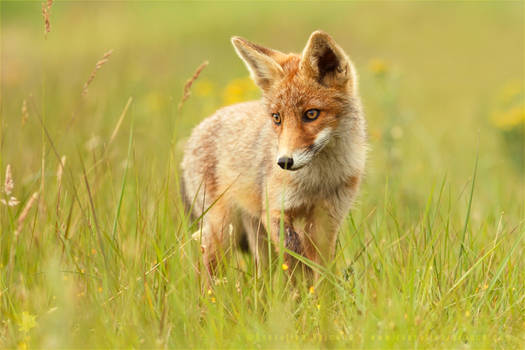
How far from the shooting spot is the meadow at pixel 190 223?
3525 millimetres

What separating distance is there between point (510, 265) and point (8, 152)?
5004 mm

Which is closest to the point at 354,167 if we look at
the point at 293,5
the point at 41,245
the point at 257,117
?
the point at 257,117

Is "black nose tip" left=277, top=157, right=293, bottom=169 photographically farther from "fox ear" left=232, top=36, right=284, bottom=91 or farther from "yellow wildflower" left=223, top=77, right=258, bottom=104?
"yellow wildflower" left=223, top=77, right=258, bottom=104

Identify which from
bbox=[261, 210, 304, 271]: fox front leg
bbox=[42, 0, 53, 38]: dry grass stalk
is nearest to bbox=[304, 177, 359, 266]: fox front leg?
bbox=[261, 210, 304, 271]: fox front leg

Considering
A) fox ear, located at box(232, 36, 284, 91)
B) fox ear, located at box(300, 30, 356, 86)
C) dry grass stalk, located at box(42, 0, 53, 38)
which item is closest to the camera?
dry grass stalk, located at box(42, 0, 53, 38)

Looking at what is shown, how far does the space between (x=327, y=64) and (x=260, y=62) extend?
1.77ft

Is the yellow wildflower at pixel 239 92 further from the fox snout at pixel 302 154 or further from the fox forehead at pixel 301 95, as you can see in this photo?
the fox snout at pixel 302 154

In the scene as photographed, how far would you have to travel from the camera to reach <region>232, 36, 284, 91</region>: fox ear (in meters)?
4.96

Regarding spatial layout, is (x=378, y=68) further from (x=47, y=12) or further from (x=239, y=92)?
(x=47, y=12)

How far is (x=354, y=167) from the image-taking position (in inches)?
197

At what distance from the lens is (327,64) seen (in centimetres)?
483

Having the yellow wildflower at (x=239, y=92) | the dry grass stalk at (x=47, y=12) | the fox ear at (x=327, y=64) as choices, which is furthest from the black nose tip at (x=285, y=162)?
the yellow wildflower at (x=239, y=92)

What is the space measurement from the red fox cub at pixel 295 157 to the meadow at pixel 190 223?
0.27 metres

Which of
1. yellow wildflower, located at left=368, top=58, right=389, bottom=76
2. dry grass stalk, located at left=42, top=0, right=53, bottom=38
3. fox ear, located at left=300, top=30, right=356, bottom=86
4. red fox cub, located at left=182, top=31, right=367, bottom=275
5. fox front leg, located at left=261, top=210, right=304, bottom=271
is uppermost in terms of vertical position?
dry grass stalk, located at left=42, top=0, right=53, bottom=38
